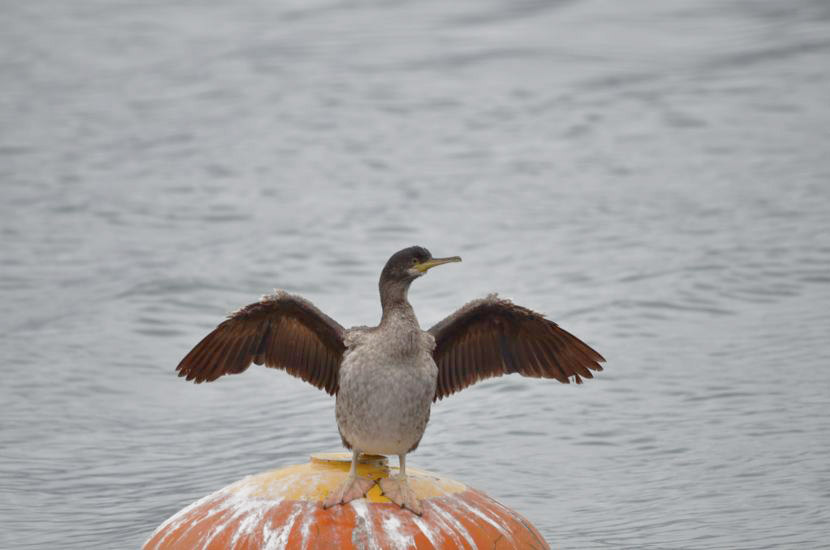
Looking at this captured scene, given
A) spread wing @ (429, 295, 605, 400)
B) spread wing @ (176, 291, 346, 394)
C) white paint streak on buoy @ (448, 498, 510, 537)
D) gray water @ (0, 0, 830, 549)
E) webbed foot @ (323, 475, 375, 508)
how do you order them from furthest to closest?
gray water @ (0, 0, 830, 549) < spread wing @ (429, 295, 605, 400) < spread wing @ (176, 291, 346, 394) < white paint streak on buoy @ (448, 498, 510, 537) < webbed foot @ (323, 475, 375, 508)

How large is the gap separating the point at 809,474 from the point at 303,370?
14.8ft

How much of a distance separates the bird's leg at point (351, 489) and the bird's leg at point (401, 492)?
82mm

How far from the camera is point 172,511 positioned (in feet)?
34.2

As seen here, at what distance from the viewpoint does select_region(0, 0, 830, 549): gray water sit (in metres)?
11.1

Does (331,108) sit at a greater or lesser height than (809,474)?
greater

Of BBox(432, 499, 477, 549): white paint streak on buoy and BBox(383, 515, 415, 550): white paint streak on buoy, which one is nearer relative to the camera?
BBox(383, 515, 415, 550): white paint streak on buoy

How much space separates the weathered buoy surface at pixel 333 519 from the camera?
686 cm

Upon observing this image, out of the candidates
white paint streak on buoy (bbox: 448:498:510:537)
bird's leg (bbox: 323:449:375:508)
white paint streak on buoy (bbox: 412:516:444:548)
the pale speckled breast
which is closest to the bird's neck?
the pale speckled breast

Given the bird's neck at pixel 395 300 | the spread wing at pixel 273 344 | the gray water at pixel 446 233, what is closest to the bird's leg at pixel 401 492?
the bird's neck at pixel 395 300

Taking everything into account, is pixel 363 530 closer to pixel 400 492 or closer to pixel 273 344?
pixel 400 492

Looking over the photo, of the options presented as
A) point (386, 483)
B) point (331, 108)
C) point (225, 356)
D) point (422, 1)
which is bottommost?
point (386, 483)

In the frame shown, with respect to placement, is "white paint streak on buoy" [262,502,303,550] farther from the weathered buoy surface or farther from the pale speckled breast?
the pale speckled breast

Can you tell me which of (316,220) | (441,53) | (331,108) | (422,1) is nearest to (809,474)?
(316,220)

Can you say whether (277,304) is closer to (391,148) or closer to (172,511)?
(172,511)
